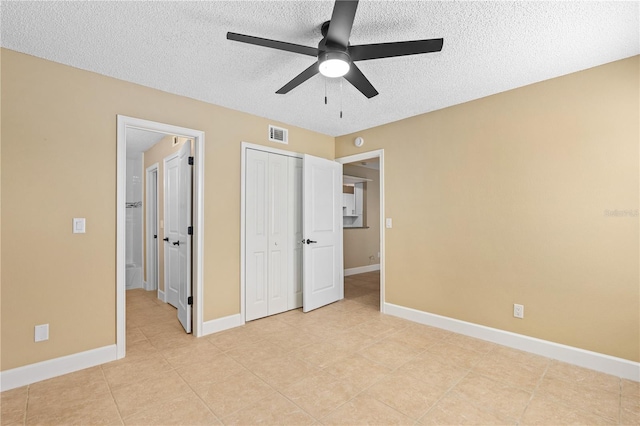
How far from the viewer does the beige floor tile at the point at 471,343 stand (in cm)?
294

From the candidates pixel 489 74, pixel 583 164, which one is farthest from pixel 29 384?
pixel 583 164

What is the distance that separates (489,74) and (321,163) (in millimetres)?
2269

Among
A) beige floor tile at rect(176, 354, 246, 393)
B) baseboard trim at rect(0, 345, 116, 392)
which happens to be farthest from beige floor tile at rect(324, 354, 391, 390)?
baseboard trim at rect(0, 345, 116, 392)

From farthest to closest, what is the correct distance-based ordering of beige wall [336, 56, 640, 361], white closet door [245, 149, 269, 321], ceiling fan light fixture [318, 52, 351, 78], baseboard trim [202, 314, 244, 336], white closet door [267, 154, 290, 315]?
white closet door [267, 154, 290, 315] < white closet door [245, 149, 269, 321] < baseboard trim [202, 314, 244, 336] < beige wall [336, 56, 640, 361] < ceiling fan light fixture [318, 52, 351, 78]

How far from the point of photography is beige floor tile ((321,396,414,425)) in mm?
1876

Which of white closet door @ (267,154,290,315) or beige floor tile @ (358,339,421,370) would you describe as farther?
white closet door @ (267,154,290,315)

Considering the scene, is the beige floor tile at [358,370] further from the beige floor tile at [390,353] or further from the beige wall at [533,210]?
the beige wall at [533,210]

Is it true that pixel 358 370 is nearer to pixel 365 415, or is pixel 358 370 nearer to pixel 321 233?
pixel 365 415

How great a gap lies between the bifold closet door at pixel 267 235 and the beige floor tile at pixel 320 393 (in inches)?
61.9

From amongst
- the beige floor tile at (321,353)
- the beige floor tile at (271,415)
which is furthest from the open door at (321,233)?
the beige floor tile at (271,415)

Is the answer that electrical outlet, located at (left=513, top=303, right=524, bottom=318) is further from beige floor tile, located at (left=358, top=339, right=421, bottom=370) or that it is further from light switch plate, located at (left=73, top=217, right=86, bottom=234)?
light switch plate, located at (left=73, top=217, right=86, bottom=234)

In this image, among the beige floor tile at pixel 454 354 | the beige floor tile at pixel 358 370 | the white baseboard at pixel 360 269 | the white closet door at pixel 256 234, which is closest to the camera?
the beige floor tile at pixel 358 370

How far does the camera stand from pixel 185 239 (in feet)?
11.5

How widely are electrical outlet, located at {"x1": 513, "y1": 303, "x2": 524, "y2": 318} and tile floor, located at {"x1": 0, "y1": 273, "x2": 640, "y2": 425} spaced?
338mm
